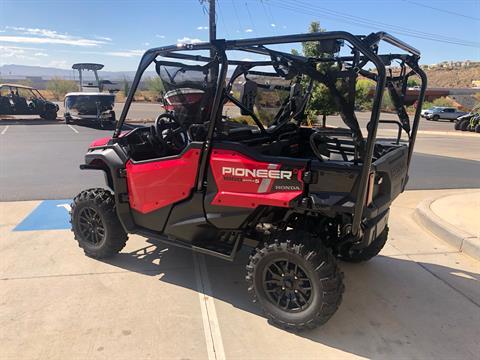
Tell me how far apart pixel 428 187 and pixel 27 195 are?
22.5 ft

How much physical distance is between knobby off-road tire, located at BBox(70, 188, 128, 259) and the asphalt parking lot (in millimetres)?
143

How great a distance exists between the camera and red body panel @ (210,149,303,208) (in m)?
2.83

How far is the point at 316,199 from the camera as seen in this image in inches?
108

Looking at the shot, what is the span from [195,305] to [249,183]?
3.60 ft

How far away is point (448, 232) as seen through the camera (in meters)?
4.67

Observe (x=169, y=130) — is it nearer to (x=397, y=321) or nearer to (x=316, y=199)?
(x=316, y=199)

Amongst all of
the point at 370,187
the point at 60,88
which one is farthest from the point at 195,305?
the point at 60,88

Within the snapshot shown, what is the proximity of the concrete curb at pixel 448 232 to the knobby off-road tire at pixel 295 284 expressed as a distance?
221 centimetres

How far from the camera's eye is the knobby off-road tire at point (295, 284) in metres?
2.80

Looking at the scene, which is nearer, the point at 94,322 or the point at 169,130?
the point at 94,322

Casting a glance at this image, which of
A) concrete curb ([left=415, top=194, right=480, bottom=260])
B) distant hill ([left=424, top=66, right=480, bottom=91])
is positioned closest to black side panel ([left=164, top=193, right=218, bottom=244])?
concrete curb ([left=415, top=194, right=480, bottom=260])

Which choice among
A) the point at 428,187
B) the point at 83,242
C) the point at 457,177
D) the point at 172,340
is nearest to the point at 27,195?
the point at 83,242

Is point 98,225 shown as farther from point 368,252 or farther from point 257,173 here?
point 368,252

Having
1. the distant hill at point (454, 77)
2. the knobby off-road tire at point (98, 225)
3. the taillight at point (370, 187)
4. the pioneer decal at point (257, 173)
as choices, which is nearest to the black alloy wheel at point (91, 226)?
the knobby off-road tire at point (98, 225)
